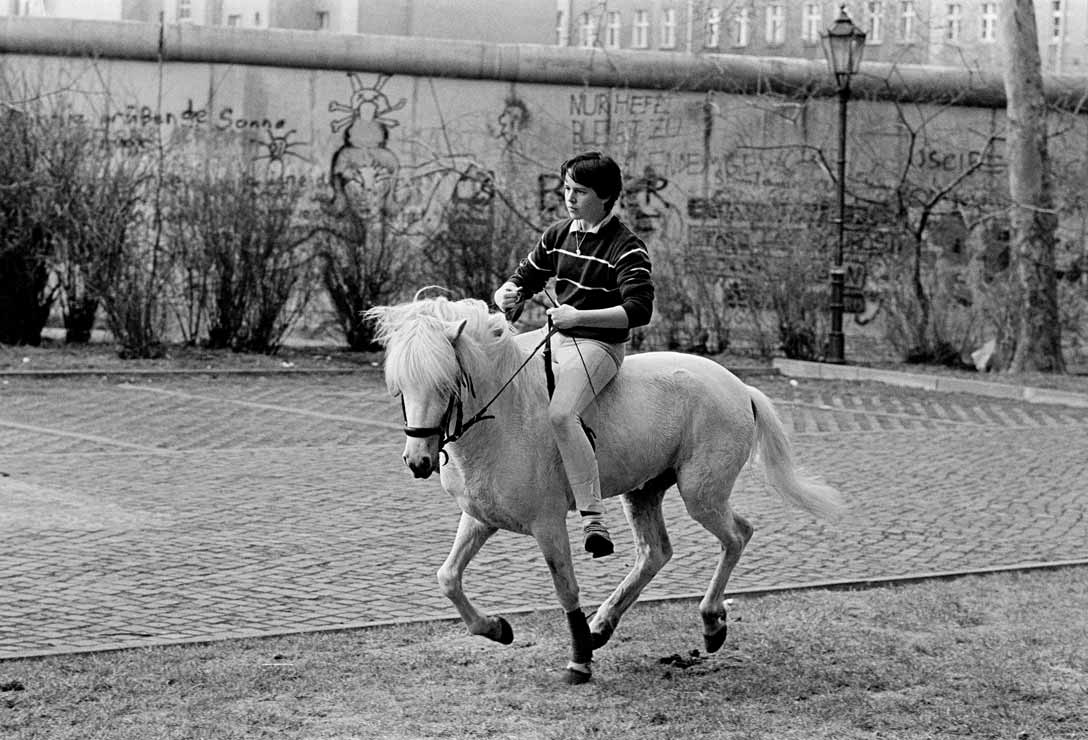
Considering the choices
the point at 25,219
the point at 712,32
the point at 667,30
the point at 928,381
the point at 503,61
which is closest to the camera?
the point at 25,219

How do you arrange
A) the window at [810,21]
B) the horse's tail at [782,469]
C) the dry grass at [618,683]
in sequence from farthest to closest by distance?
the window at [810,21] → the horse's tail at [782,469] → the dry grass at [618,683]

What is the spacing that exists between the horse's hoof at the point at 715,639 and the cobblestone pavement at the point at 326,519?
4.56 ft

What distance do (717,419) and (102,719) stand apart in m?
2.93

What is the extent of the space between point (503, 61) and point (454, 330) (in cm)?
2094

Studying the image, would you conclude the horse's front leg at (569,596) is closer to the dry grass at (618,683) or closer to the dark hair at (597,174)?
the dry grass at (618,683)

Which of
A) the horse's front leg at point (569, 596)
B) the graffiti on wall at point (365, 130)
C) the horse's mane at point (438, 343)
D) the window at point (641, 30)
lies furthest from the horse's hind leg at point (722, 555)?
the window at point (641, 30)

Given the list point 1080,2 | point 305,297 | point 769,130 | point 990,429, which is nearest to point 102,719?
point 990,429

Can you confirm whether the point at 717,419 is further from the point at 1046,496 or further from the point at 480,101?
the point at 480,101

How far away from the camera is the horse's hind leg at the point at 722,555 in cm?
700

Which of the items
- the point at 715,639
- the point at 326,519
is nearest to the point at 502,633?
the point at 715,639

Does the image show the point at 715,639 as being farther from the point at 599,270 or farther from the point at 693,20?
the point at 693,20

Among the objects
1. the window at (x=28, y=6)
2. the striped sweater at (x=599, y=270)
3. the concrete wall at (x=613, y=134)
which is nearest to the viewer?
the striped sweater at (x=599, y=270)

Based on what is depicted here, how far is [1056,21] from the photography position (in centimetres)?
6406

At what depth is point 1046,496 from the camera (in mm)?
12055
